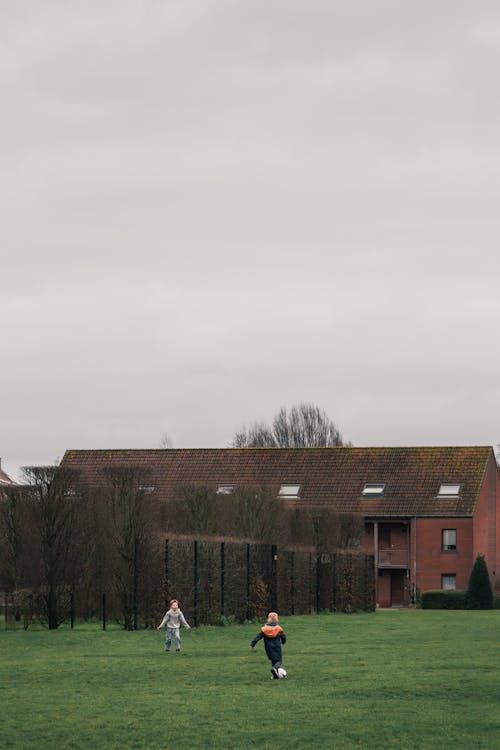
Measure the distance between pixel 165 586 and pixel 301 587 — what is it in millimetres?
10356

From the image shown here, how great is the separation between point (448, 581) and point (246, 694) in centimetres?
4961

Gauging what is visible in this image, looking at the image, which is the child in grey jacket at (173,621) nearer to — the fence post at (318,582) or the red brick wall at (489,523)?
the fence post at (318,582)

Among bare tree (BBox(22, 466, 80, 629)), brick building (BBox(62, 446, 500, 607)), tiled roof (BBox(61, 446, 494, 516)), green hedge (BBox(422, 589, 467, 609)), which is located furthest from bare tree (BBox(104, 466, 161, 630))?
tiled roof (BBox(61, 446, 494, 516))

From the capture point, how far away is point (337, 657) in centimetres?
2673

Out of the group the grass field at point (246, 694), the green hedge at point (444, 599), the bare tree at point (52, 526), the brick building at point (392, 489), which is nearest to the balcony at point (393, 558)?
the brick building at point (392, 489)

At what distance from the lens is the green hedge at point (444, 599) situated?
6066cm

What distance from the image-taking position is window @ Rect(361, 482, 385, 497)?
2753 inches

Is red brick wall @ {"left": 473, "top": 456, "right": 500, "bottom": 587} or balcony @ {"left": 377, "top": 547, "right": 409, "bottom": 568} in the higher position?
red brick wall @ {"left": 473, "top": 456, "right": 500, "bottom": 587}

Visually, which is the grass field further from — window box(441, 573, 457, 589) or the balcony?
the balcony

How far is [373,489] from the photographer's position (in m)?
70.4

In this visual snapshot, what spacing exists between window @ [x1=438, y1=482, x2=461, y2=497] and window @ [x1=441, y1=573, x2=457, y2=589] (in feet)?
14.0

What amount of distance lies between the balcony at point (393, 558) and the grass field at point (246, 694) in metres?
35.5

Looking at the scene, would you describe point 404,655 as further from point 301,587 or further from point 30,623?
point 301,587

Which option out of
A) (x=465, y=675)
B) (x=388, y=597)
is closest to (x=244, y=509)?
(x=388, y=597)
